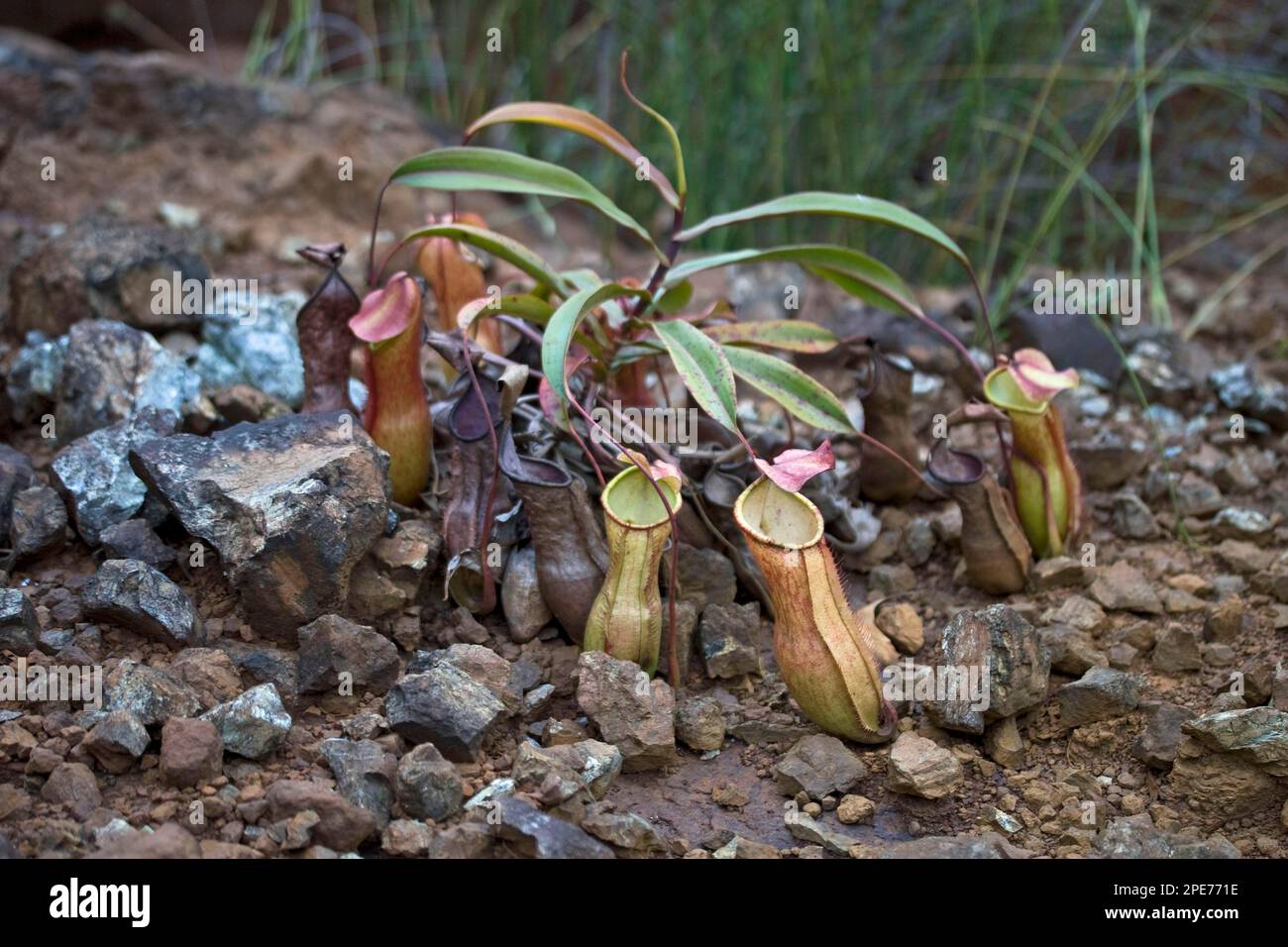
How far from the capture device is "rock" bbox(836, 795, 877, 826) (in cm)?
193

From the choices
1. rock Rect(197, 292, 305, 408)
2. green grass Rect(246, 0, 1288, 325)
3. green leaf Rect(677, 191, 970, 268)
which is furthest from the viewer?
green grass Rect(246, 0, 1288, 325)

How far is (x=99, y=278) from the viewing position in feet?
9.45

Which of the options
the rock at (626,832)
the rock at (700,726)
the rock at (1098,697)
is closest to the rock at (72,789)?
the rock at (626,832)

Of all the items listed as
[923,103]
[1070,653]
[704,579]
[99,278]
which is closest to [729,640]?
[704,579]

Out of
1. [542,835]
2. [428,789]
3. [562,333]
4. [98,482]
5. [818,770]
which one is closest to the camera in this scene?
[542,835]

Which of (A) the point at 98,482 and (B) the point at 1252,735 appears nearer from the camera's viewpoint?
(B) the point at 1252,735

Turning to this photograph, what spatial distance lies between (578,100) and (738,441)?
3028mm

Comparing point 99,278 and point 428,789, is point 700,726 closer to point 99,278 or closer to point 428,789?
point 428,789

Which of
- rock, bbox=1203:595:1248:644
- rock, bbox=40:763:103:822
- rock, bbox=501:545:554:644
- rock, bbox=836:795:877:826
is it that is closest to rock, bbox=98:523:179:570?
rock, bbox=40:763:103:822

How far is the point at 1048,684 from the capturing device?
2178 mm

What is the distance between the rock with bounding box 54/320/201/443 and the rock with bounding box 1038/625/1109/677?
5.84 ft

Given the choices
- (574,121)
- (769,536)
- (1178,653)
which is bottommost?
(1178,653)

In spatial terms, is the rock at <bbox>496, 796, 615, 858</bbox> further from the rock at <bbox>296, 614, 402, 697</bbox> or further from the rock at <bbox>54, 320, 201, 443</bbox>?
the rock at <bbox>54, 320, 201, 443</bbox>

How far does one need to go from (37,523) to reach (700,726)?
4.12 ft
